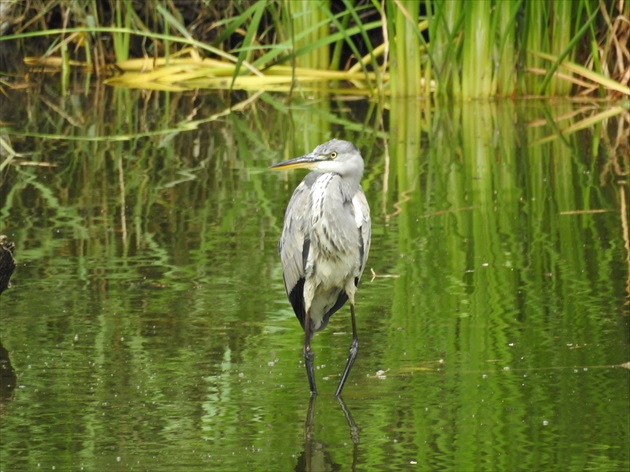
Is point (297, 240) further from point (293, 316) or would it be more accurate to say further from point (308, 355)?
point (293, 316)

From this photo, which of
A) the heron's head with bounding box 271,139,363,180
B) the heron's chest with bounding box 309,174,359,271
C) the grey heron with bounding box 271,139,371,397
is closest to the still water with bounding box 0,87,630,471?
the grey heron with bounding box 271,139,371,397

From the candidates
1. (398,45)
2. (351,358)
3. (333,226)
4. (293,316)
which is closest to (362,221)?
(333,226)

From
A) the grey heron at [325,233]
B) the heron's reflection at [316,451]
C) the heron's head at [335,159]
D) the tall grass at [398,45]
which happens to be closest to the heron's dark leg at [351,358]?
the grey heron at [325,233]

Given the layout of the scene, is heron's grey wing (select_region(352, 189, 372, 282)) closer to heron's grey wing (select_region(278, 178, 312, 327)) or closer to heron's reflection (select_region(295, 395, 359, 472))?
heron's grey wing (select_region(278, 178, 312, 327))

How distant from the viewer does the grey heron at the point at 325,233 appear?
509 centimetres

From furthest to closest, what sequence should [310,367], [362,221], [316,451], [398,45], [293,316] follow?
[398,45]
[293,316]
[362,221]
[310,367]
[316,451]

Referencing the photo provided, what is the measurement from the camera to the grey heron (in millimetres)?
5086

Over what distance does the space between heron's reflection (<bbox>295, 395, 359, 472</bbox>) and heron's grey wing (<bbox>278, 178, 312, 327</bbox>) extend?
0.67m

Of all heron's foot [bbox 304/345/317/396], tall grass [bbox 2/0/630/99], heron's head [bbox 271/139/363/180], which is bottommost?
heron's foot [bbox 304/345/317/396]

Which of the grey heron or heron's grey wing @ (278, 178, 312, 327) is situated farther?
heron's grey wing @ (278, 178, 312, 327)

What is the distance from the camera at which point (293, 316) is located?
604cm

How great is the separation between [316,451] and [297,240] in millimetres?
1058

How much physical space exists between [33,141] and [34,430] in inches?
251

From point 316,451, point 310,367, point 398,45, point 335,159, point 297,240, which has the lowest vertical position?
point 316,451
